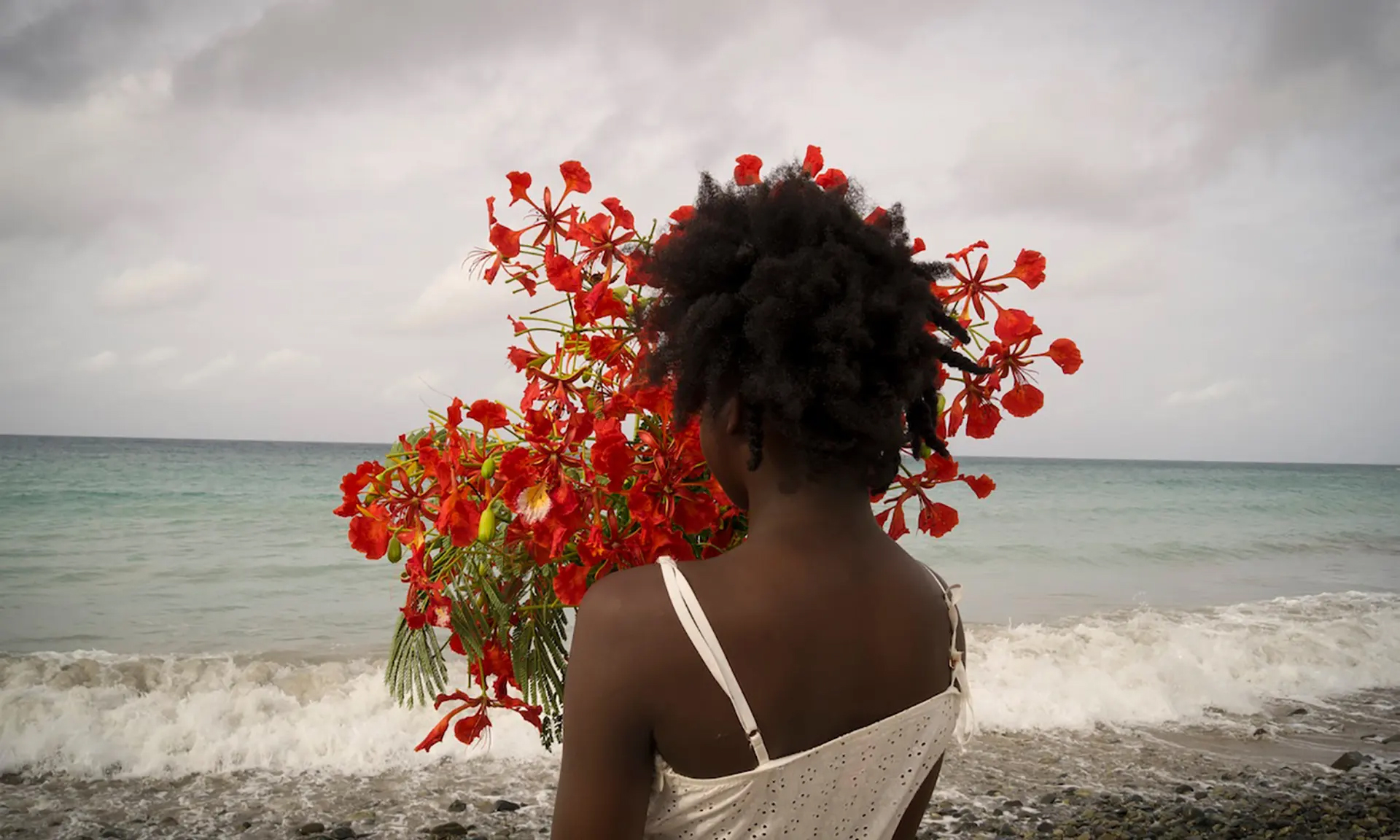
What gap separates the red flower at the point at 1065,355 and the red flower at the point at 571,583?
0.91 metres

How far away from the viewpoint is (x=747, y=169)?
1676 millimetres

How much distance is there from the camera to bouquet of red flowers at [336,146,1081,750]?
4.84 feet

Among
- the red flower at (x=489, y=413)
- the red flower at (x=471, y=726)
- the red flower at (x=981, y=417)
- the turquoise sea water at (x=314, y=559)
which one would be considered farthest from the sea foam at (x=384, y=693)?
the red flower at (x=981, y=417)

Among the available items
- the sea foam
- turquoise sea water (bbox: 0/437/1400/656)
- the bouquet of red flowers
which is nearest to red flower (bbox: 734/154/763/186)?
the bouquet of red flowers

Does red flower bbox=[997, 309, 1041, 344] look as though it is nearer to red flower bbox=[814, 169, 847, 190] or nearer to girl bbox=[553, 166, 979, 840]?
girl bbox=[553, 166, 979, 840]

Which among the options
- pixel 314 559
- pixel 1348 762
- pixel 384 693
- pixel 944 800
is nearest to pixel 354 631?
pixel 384 693

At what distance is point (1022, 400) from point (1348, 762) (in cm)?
597

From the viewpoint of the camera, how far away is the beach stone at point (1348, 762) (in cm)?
595

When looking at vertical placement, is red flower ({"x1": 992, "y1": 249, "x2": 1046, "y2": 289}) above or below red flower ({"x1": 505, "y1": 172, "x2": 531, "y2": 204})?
below

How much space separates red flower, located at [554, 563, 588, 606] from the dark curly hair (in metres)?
0.30

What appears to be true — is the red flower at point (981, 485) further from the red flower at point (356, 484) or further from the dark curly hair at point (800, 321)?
the red flower at point (356, 484)

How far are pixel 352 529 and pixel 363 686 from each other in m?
5.81

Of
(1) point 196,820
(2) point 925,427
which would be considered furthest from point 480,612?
(1) point 196,820

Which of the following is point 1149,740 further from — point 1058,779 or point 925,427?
point 925,427
